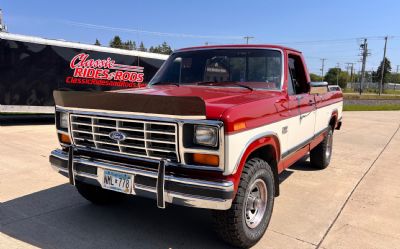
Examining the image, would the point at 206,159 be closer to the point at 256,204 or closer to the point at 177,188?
the point at 177,188

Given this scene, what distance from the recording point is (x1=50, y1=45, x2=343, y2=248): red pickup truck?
3027 millimetres

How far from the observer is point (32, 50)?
444 inches

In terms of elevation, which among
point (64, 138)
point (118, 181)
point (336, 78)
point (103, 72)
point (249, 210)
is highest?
point (103, 72)

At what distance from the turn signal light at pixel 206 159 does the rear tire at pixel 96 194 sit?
1.82 m

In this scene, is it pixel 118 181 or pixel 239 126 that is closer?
pixel 239 126

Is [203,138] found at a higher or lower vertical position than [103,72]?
lower

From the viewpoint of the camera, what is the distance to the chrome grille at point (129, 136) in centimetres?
315

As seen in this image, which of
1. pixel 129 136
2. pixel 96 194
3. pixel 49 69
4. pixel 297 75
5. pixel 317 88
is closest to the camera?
pixel 129 136

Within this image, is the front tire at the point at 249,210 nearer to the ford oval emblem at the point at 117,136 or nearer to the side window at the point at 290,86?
the ford oval emblem at the point at 117,136

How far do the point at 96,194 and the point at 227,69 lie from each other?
7.32ft

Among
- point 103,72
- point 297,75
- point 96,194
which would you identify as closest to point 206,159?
point 96,194

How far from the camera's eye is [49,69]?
38.6 feet

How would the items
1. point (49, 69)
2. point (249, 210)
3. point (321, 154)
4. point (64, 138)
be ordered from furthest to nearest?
point (49, 69), point (321, 154), point (64, 138), point (249, 210)

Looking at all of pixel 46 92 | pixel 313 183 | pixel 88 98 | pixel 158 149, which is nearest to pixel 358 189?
pixel 313 183
